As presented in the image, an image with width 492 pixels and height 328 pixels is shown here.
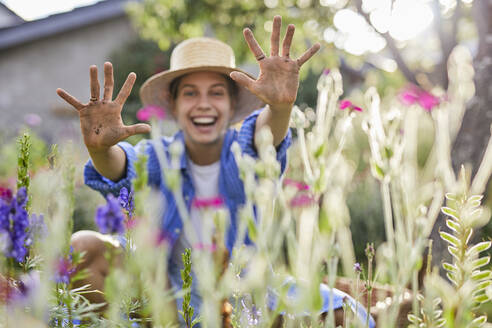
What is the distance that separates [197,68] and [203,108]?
0.75ft

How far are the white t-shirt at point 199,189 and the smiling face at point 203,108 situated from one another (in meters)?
0.14

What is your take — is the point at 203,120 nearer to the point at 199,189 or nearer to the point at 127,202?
the point at 199,189

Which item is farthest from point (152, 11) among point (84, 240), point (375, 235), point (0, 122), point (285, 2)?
point (0, 122)

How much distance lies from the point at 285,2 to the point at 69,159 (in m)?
4.60

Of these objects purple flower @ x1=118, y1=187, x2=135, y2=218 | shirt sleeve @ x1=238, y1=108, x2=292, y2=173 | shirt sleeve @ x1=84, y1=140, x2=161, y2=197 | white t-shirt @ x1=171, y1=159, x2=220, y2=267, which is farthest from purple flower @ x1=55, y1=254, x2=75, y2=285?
white t-shirt @ x1=171, y1=159, x2=220, y2=267

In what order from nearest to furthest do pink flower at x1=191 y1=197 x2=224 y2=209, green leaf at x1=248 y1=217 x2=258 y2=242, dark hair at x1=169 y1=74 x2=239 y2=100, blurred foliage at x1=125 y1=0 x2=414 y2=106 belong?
green leaf at x1=248 y1=217 x2=258 y2=242 < pink flower at x1=191 y1=197 x2=224 y2=209 < dark hair at x1=169 y1=74 x2=239 y2=100 < blurred foliage at x1=125 y1=0 x2=414 y2=106

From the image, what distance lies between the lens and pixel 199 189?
7.98 ft

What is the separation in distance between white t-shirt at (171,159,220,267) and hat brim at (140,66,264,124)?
423 mm

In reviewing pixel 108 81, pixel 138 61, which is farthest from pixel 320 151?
pixel 138 61

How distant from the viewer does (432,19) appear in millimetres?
3818

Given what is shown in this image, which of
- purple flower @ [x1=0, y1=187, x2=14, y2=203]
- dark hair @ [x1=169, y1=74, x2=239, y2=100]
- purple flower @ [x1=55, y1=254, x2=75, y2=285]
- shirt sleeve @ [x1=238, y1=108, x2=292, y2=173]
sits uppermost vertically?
dark hair @ [x1=169, y1=74, x2=239, y2=100]

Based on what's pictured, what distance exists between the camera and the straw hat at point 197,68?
239 centimetres

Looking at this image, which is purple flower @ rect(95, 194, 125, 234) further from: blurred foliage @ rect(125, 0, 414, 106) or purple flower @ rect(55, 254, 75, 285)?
blurred foliage @ rect(125, 0, 414, 106)

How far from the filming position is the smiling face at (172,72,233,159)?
2.33 metres
